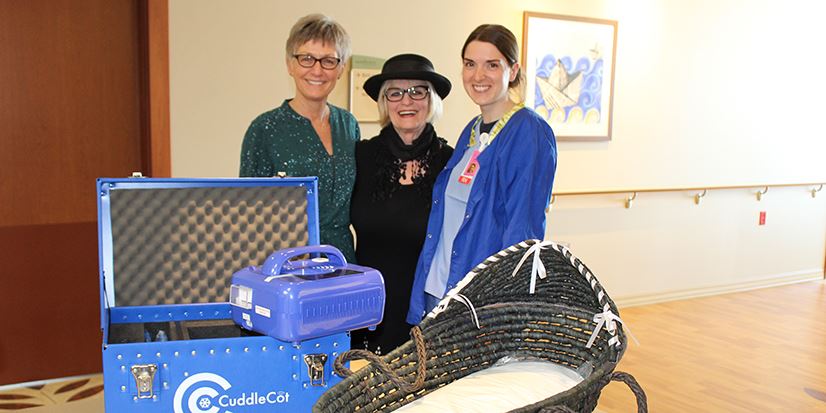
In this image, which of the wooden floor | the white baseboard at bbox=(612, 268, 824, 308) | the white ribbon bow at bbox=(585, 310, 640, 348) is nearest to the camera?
the white ribbon bow at bbox=(585, 310, 640, 348)

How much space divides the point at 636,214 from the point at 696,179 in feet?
2.21

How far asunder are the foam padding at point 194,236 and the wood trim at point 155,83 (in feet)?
6.69

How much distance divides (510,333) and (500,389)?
27 centimetres

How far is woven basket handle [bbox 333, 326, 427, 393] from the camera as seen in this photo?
150 cm

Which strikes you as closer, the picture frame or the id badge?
the id badge

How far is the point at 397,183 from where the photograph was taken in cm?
254

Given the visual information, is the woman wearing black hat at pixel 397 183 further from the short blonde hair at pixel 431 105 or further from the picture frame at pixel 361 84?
the picture frame at pixel 361 84

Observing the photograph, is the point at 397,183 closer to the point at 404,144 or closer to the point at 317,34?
the point at 404,144

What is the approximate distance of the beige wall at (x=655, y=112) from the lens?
396 centimetres

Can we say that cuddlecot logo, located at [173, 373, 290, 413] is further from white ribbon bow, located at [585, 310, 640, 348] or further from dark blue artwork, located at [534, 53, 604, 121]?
dark blue artwork, located at [534, 53, 604, 121]

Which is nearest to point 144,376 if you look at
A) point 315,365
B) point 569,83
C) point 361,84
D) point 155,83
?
point 315,365

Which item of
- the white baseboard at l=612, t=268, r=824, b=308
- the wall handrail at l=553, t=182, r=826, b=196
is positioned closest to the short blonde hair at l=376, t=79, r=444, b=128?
the wall handrail at l=553, t=182, r=826, b=196

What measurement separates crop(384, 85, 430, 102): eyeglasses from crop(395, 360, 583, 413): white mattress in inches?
38.2

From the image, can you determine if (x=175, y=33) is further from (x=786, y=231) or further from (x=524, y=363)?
(x=786, y=231)
